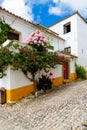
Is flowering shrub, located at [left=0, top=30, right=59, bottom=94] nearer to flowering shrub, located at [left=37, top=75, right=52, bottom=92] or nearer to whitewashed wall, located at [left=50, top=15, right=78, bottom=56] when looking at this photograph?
flowering shrub, located at [left=37, top=75, right=52, bottom=92]

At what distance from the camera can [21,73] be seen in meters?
10.3

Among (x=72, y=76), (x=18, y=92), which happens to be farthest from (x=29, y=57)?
(x=72, y=76)

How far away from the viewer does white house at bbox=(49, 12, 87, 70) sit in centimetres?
1966

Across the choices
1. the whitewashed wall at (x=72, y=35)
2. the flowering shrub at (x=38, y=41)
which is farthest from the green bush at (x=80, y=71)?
the flowering shrub at (x=38, y=41)

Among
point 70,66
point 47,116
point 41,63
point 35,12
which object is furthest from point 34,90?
point 35,12

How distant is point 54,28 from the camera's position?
22.3 meters

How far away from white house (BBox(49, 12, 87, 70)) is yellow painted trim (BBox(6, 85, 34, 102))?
10.3 meters

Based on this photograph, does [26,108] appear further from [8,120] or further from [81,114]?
[81,114]

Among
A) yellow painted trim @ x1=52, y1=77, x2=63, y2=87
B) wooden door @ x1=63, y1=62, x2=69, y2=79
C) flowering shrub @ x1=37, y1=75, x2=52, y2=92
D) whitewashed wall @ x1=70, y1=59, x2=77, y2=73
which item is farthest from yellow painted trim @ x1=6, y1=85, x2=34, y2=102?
whitewashed wall @ x1=70, y1=59, x2=77, y2=73

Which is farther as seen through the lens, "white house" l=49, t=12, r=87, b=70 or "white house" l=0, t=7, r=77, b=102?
"white house" l=49, t=12, r=87, b=70

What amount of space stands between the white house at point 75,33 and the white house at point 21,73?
2.85 ft

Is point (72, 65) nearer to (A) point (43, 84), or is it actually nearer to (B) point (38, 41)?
(A) point (43, 84)

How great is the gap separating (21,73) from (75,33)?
11.4m

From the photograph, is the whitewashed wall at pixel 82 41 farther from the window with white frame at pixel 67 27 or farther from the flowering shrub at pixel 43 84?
the flowering shrub at pixel 43 84
